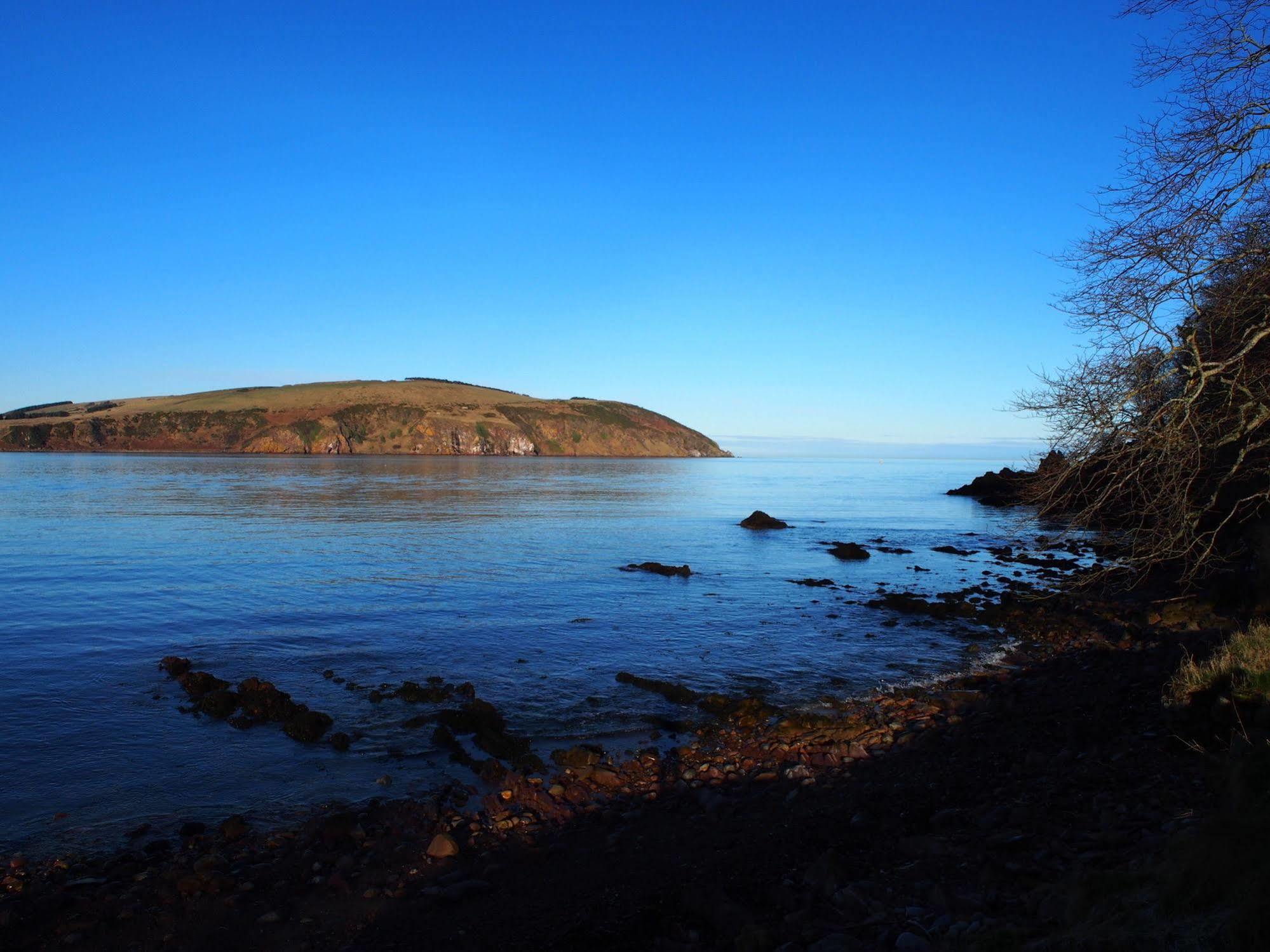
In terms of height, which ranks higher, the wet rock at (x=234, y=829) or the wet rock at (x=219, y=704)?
the wet rock at (x=219, y=704)

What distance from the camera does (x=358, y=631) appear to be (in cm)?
1870

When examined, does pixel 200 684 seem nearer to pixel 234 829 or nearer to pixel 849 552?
pixel 234 829

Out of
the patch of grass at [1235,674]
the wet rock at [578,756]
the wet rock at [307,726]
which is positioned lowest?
the wet rock at [578,756]

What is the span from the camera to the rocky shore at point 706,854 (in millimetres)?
6148

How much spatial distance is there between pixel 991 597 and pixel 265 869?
22.7m

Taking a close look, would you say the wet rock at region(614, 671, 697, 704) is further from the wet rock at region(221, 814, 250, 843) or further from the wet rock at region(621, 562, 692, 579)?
the wet rock at region(621, 562, 692, 579)

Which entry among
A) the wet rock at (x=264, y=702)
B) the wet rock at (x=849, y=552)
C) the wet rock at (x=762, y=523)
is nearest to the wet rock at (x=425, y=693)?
the wet rock at (x=264, y=702)

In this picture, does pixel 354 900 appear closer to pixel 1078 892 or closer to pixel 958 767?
pixel 1078 892

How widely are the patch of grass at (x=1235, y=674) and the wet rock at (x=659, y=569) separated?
19.0m

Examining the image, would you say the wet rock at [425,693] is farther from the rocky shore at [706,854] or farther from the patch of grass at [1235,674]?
the patch of grass at [1235,674]

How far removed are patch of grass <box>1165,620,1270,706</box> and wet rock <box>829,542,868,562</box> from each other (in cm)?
2376

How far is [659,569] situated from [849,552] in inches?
429

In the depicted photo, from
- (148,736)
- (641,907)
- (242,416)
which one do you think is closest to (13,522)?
(148,736)

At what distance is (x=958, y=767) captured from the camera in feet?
31.1
